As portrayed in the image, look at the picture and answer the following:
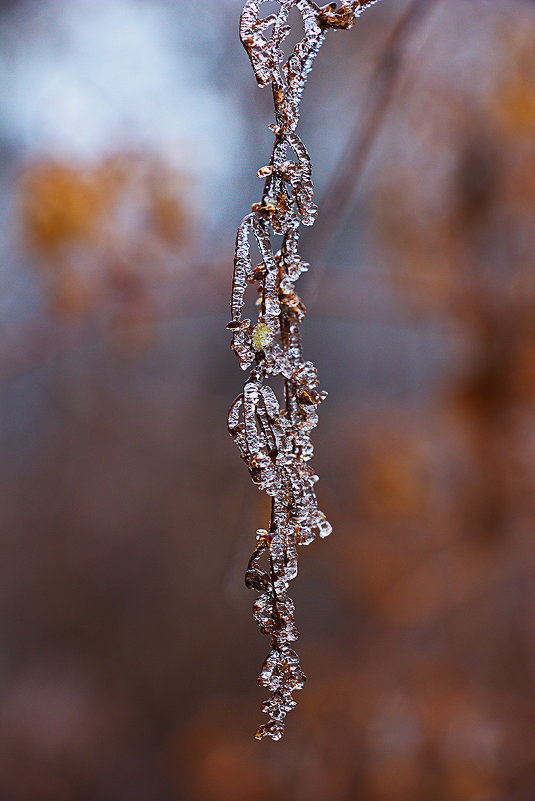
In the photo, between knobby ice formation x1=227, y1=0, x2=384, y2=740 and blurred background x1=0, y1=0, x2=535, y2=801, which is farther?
blurred background x1=0, y1=0, x2=535, y2=801

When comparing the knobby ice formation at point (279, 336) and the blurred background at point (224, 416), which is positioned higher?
the blurred background at point (224, 416)

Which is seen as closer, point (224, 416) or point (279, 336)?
point (279, 336)

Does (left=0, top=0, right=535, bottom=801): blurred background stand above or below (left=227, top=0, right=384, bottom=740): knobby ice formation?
above

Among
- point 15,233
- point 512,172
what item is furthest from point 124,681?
point 512,172

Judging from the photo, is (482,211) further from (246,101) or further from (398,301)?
(246,101)

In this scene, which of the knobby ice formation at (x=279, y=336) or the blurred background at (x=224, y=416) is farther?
the blurred background at (x=224, y=416)
